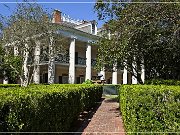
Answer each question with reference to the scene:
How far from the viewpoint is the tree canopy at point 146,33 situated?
558 inches

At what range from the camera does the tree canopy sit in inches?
558

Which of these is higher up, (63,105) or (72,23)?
(72,23)

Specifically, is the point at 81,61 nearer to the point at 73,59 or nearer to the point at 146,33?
the point at 73,59

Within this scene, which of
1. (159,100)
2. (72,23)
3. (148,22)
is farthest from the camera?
(72,23)

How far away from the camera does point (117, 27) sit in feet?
56.6

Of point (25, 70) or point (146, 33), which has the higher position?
point (146, 33)

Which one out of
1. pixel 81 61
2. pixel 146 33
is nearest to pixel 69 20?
pixel 81 61

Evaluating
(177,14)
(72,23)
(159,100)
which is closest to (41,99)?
(159,100)

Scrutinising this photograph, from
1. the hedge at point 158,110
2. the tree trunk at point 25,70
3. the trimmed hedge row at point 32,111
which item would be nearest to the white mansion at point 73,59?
the tree trunk at point 25,70

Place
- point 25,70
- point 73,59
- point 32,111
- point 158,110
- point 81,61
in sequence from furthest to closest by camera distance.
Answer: point 81,61 < point 73,59 < point 25,70 < point 32,111 < point 158,110

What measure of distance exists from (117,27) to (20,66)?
16.5m

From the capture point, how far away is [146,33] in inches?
630

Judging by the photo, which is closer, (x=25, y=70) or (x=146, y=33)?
(x=146, y=33)

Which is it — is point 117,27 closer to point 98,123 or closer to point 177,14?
point 177,14
